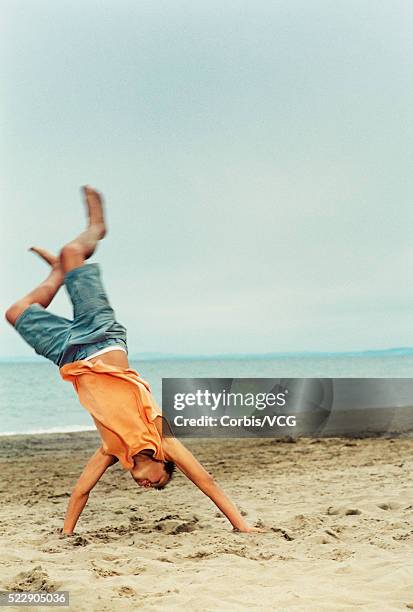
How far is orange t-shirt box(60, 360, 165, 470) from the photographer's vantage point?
2896 millimetres

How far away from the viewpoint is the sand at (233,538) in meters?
2.24

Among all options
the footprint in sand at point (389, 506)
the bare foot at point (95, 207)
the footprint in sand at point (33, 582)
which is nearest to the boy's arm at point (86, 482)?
the footprint in sand at point (33, 582)

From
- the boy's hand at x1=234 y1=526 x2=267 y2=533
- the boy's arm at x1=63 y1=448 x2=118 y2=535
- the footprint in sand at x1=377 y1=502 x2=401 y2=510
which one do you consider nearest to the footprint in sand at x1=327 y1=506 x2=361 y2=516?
the footprint in sand at x1=377 y1=502 x2=401 y2=510

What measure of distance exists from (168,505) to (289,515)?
2.19ft

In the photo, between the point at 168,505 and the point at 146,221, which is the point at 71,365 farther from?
the point at 146,221

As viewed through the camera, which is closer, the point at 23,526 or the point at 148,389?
the point at 148,389

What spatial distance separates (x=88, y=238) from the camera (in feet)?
9.82

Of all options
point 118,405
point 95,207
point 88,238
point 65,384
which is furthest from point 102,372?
point 65,384

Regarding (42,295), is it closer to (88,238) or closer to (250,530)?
(88,238)

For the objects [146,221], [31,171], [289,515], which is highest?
[31,171]

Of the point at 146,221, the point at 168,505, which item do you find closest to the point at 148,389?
the point at 168,505

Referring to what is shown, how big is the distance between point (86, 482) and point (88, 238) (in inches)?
40.7

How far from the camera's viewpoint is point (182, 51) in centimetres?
375

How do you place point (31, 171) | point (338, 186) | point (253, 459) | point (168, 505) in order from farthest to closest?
point (253, 459) < point (338, 186) < point (31, 171) < point (168, 505)
